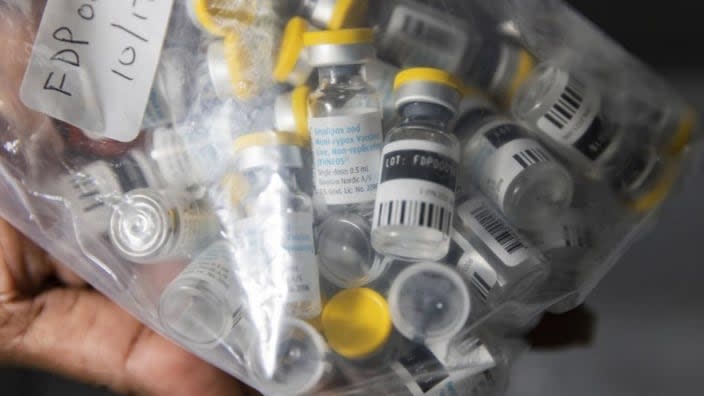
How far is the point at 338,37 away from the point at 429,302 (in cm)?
30

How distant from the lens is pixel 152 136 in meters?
0.88

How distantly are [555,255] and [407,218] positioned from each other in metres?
0.23

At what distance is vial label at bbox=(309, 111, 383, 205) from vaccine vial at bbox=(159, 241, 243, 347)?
0.14m

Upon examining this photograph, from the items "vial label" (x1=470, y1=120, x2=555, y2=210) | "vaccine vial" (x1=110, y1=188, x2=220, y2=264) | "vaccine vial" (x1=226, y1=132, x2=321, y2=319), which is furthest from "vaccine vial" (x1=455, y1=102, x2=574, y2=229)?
"vaccine vial" (x1=110, y1=188, x2=220, y2=264)

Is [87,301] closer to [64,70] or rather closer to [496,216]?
[64,70]

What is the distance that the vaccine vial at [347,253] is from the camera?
796 millimetres

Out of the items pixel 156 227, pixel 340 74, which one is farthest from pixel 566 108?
pixel 156 227

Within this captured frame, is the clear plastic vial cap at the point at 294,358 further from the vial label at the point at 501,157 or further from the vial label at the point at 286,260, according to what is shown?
the vial label at the point at 501,157

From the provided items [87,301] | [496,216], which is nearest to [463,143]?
[496,216]

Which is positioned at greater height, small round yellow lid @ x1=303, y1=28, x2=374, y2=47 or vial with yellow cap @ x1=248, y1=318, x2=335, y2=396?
small round yellow lid @ x1=303, y1=28, x2=374, y2=47

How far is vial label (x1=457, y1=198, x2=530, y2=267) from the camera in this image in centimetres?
78

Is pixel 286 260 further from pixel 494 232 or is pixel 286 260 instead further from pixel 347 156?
pixel 494 232

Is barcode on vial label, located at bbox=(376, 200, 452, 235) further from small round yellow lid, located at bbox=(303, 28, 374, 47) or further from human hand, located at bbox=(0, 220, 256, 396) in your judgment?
human hand, located at bbox=(0, 220, 256, 396)

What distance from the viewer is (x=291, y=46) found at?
808 mm
